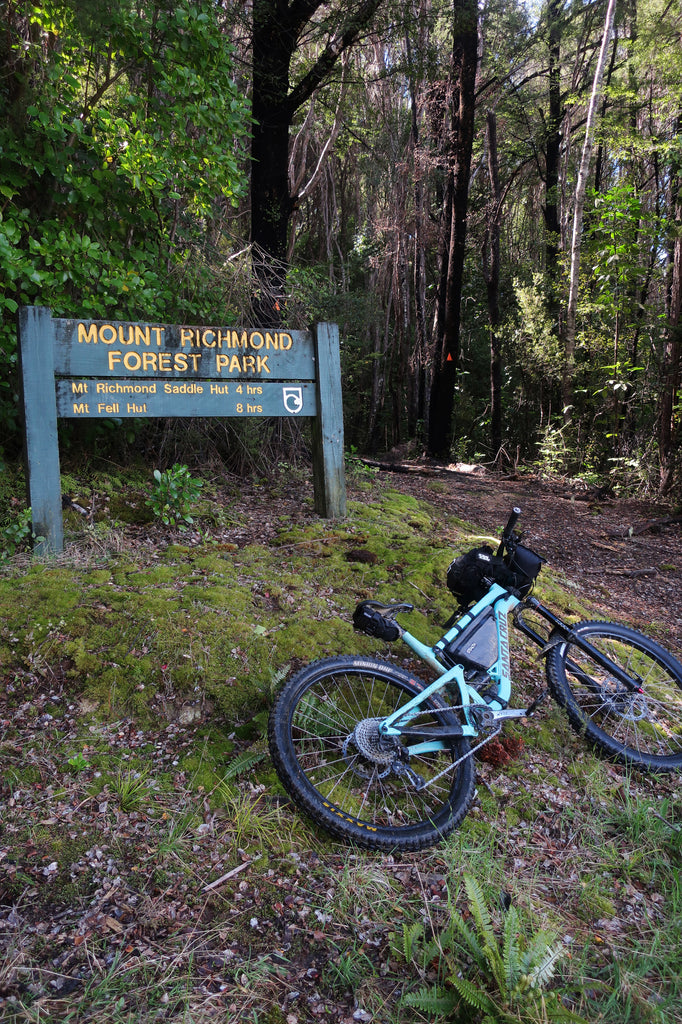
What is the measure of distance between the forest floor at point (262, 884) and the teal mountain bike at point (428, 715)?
6.1 inches

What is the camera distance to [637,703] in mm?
3430

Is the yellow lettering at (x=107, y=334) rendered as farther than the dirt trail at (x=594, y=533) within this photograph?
No

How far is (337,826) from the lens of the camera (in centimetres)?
236

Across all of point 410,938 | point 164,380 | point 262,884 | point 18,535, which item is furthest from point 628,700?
point 18,535

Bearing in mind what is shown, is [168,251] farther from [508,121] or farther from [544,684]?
[508,121]

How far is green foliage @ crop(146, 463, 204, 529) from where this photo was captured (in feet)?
15.5

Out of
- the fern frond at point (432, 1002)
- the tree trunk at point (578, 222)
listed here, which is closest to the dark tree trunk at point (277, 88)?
the tree trunk at point (578, 222)

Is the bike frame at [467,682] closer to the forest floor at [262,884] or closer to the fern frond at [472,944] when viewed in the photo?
the forest floor at [262,884]

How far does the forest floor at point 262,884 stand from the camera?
187 cm

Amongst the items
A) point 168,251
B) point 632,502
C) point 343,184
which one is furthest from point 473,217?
point 168,251

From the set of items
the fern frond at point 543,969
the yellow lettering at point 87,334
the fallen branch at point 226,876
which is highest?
the yellow lettering at point 87,334

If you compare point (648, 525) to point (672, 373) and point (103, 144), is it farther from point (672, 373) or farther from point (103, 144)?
point (103, 144)

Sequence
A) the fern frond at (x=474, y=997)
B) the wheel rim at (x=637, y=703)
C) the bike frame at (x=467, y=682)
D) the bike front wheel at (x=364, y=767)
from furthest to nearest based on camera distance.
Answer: the wheel rim at (x=637, y=703) → the bike frame at (x=467, y=682) → the bike front wheel at (x=364, y=767) → the fern frond at (x=474, y=997)

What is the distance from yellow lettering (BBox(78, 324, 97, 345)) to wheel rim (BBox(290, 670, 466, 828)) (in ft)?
9.65
